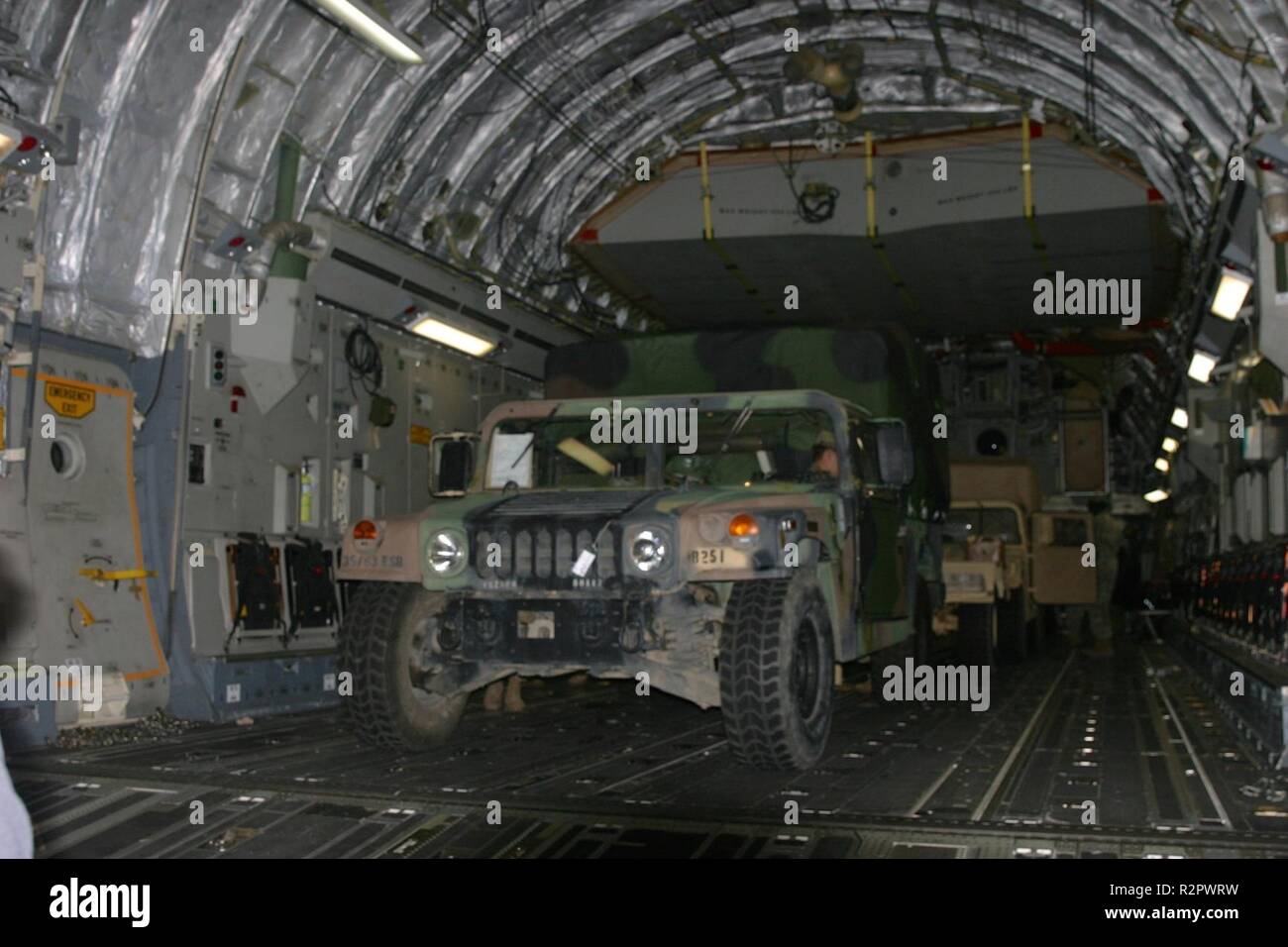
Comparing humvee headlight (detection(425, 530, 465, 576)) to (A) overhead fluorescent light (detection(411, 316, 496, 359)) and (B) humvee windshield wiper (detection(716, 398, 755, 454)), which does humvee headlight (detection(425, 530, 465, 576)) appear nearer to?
(B) humvee windshield wiper (detection(716, 398, 755, 454))

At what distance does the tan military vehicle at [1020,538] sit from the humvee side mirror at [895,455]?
4873mm

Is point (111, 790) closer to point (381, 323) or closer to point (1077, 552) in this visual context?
point (381, 323)

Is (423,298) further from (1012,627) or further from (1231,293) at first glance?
(1012,627)

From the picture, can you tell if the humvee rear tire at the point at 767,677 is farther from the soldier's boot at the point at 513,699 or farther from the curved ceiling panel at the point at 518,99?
the curved ceiling panel at the point at 518,99

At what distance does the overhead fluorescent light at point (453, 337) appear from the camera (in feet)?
38.7

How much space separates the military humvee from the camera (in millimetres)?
6082

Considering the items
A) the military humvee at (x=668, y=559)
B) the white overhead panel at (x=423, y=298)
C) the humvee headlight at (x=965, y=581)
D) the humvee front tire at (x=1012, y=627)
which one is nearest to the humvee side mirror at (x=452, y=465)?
the military humvee at (x=668, y=559)

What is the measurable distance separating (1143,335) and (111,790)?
53.1 feet

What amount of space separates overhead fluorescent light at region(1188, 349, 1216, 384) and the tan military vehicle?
2146mm

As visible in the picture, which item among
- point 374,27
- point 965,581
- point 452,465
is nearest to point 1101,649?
point 965,581

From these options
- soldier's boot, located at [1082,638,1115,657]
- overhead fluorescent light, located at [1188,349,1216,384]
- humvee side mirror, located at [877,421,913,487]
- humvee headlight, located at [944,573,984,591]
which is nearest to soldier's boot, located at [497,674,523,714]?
humvee side mirror, located at [877,421,913,487]

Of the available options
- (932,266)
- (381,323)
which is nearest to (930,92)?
(932,266)

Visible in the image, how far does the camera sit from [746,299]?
15.9 m

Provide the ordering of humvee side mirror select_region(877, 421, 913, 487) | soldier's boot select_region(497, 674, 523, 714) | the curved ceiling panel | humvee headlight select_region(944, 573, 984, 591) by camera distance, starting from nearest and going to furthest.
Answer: humvee side mirror select_region(877, 421, 913, 487), the curved ceiling panel, soldier's boot select_region(497, 674, 523, 714), humvee headlight select_region(944, 573, 984, 591)
